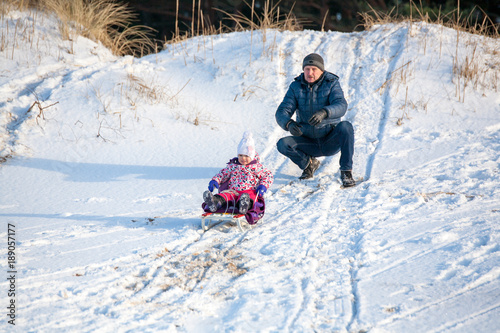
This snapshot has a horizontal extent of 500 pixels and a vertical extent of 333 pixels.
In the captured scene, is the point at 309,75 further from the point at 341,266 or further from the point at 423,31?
the point at 423,31

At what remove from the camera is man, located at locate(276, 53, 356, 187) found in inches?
200

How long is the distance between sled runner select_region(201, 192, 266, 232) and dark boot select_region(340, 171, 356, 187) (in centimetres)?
134

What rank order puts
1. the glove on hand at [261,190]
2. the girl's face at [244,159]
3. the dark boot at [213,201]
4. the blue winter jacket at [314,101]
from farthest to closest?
the blue winter jacket at [314,101], the girl's face at [244,159], the glove on hand at [261,190], the dark boot at [213,201]

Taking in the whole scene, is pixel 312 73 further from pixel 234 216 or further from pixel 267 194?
pixel 234 216

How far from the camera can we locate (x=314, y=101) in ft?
17.2

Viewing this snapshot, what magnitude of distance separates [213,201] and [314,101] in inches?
79.4

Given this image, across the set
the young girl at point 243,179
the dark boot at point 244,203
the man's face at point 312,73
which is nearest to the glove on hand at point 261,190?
the young girl at point 243,179

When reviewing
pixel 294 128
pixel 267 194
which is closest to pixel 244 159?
pixel 267 194

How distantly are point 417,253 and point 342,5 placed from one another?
1280 cm

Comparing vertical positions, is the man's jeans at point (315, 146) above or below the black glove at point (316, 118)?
below

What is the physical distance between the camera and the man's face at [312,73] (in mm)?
5074

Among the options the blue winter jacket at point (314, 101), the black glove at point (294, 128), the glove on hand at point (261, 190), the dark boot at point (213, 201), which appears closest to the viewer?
the dark boot at point (213, 201)

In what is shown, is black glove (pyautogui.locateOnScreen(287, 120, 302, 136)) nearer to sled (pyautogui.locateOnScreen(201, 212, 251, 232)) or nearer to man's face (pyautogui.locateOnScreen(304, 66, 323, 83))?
man's face (pyautogui.locateOnScreen(304, 66, 323, 83))

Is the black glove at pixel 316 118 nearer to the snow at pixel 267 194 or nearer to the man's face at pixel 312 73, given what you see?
the man's face at pixel 312 73
